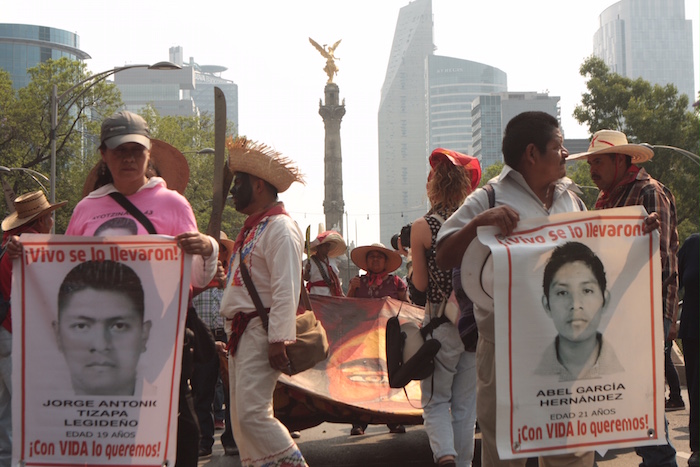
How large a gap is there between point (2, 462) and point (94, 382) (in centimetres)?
283

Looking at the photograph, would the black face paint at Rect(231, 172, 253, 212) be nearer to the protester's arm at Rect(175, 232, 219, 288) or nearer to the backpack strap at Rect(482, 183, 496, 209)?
the protester's arm at Rect(175, 232, 219, 288)

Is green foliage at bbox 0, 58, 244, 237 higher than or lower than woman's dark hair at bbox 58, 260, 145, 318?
higher

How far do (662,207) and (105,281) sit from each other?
3.49 metres

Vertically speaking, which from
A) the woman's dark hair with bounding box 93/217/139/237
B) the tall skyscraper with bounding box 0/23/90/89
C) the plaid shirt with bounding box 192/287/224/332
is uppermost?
the tall skyscraper with bounding box 0/23/90/89

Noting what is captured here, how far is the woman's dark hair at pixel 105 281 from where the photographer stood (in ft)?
14.7

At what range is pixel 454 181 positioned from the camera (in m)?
6.67

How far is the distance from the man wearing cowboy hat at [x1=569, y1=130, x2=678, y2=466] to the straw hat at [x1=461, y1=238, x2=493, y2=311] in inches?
71.2

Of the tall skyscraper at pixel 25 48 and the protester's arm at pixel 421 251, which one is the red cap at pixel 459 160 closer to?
the protester's arm at pixel 421 251

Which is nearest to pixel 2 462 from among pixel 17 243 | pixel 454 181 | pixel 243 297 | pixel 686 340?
pixel 243 297

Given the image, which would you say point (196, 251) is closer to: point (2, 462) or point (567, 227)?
point (567, 227)

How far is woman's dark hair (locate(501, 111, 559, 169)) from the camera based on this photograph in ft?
15.2

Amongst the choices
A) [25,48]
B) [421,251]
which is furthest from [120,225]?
[25,48]

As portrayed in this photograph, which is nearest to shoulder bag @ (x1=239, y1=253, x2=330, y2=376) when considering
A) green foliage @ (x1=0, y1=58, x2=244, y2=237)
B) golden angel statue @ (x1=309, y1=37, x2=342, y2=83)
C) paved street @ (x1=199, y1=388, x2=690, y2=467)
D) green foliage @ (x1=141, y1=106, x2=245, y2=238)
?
paved street @ (x1=199, y1=388, x2=690, y2=467)

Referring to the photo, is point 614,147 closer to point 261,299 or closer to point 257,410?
point 261,299
